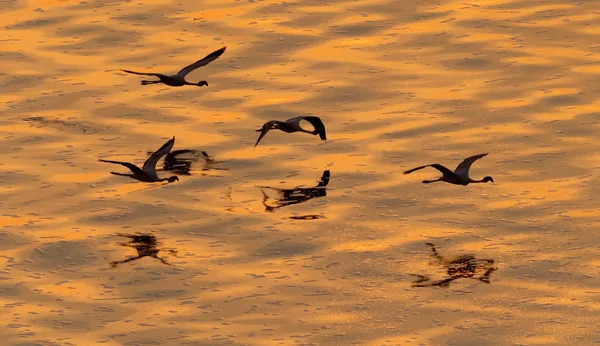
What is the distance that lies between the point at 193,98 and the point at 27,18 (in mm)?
10044

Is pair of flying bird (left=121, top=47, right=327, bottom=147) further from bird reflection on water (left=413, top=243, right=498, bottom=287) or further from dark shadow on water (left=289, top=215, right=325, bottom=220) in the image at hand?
bird reflection on water (left=413, top=243, right=498, bottom=287)

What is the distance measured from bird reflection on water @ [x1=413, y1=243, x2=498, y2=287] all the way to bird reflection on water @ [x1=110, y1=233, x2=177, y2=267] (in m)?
6.07

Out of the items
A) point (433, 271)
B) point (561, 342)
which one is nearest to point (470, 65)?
point (433, 271)

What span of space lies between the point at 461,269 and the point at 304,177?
→ 751cm

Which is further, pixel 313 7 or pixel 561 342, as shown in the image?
pixel 313 7

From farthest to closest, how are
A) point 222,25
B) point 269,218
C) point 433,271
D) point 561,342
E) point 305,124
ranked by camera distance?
point 222,25, point 305,124, point 269,218, point 433,271, point 561,342

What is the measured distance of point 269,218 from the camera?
2015 inches

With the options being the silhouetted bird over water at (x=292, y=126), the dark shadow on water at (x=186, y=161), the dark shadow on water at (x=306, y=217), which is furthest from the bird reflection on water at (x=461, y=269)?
the dark shadow on water at (x=186, y=161)

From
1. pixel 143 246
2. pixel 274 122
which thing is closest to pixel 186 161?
pixel 274 122

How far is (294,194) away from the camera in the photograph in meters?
53.1

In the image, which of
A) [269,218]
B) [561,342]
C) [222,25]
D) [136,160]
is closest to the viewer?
[561,342]

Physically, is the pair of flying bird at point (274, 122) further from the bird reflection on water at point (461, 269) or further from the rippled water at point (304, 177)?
the bird reflection on water at point (461, 269)

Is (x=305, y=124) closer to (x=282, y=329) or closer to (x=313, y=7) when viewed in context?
(x=313, y=7)

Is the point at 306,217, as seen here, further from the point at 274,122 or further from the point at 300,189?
the point at 274,122
